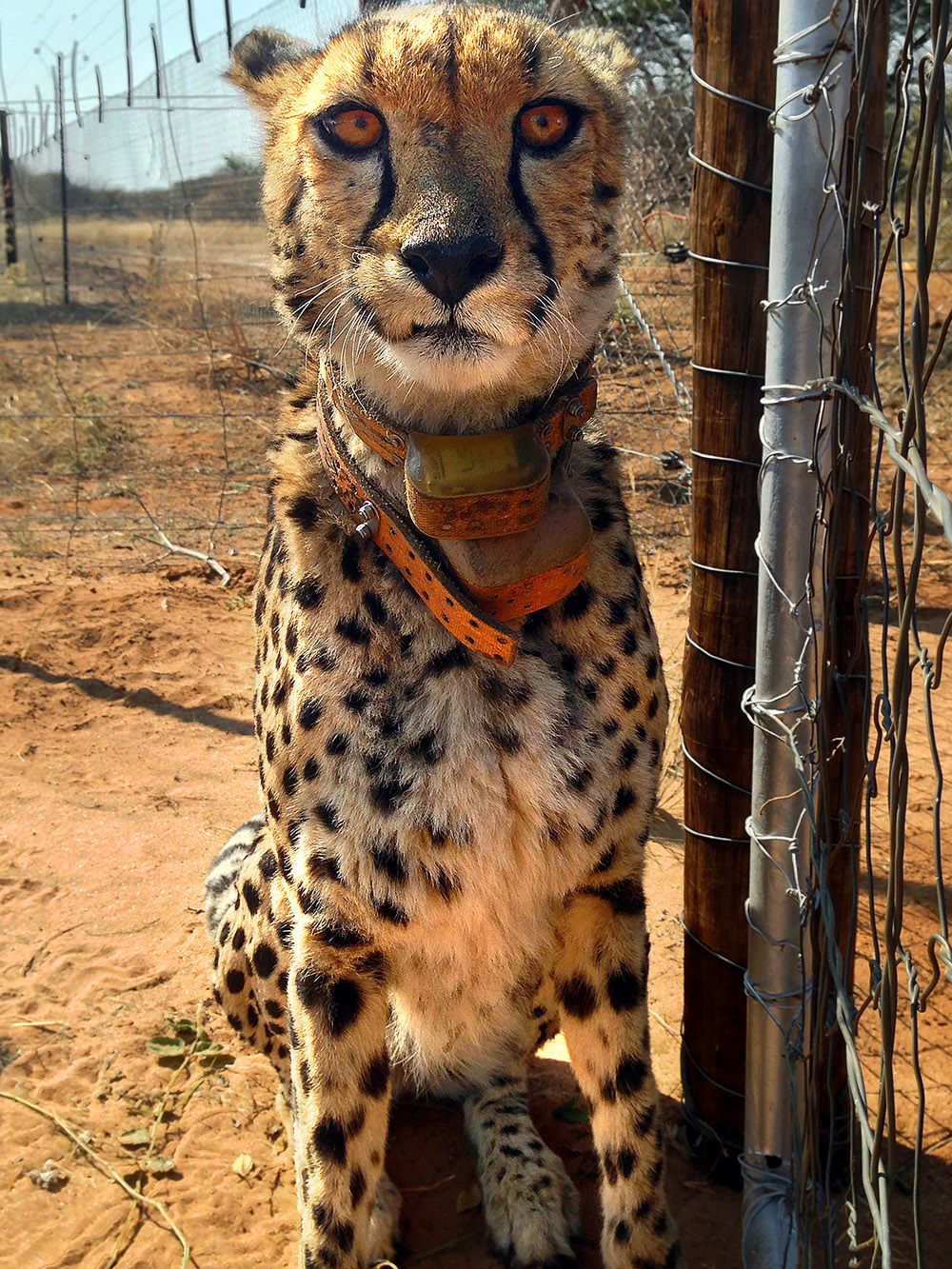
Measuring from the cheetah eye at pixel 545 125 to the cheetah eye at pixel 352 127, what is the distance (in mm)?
200

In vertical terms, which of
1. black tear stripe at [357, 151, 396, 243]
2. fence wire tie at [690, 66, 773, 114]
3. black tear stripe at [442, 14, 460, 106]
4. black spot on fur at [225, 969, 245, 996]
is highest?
black tear stripe at [442, 14, 460, 106]

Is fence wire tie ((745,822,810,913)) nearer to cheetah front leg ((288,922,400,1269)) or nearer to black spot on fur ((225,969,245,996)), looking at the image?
cheetah front leg ((288,922,400,1269))

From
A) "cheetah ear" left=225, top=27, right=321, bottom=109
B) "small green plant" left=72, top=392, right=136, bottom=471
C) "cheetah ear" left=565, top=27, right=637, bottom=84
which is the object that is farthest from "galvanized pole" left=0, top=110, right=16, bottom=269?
"cheetah ear" left=565, top=27, right=637, bottom=84

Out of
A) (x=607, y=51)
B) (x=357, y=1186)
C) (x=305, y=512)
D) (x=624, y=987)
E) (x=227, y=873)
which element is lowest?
(x=357, y=1186)

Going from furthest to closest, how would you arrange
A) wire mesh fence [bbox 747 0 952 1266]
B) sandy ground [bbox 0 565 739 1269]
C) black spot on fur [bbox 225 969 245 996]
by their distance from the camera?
black spot on fur [bbox 225 969 245 996] → sandy ground [bbox 0 565 739 1269] → wire mesh fence [bbox 747 0 952 1266]

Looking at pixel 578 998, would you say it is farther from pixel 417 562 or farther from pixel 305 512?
pixel 305 512

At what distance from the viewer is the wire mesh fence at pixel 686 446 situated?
45.6 inches

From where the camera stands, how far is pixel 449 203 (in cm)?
144

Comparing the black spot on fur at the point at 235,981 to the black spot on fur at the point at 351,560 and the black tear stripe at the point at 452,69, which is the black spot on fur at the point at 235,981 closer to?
the black spot on fur at the point at 351,560

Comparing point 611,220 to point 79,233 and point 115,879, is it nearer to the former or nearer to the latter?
point 115,879

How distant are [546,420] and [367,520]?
0.31m

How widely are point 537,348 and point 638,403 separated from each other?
5.48 metres

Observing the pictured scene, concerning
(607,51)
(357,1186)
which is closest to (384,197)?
(607,51)

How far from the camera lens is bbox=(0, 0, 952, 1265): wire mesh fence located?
1.16 meters
